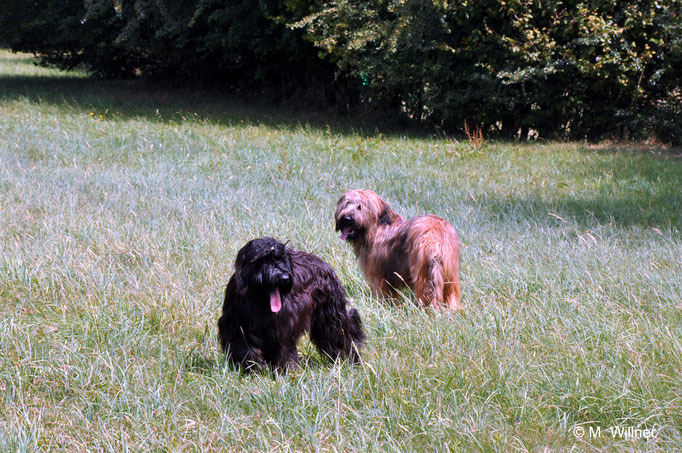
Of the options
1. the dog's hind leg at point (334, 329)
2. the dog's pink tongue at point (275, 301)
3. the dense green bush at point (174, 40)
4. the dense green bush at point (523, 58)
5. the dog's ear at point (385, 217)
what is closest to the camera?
the dog's pink tongue at point (275, 301)

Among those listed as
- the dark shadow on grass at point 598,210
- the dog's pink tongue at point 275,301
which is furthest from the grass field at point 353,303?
the dog's pink tongue at point 275,301

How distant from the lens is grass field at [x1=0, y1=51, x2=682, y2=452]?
3.11m

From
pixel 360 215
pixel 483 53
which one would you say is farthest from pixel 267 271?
pixel 483 53

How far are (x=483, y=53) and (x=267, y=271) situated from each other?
11.8 metres

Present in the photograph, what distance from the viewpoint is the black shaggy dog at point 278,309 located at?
3.40m

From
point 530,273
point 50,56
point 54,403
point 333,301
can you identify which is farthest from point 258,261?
point 50,56

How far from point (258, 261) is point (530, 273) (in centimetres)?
253

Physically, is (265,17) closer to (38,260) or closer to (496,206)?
(496,206)

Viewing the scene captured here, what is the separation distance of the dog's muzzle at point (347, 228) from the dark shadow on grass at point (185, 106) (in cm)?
894

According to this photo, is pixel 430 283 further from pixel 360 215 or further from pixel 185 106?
pixel 185 106

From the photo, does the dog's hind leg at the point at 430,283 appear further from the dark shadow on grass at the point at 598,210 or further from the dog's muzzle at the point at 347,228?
the dark shadow on grass at the point at 598,210

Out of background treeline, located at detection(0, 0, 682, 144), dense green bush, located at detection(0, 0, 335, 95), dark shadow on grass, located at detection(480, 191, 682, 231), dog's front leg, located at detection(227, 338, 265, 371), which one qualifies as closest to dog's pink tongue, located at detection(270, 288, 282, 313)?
dog's front leg, located at detection(227, 338, 265, 371)

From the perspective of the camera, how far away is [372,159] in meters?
10.5

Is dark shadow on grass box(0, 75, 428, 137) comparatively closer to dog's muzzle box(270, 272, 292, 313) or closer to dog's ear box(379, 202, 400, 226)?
dog's ear box(379, 202, 400, 226)
